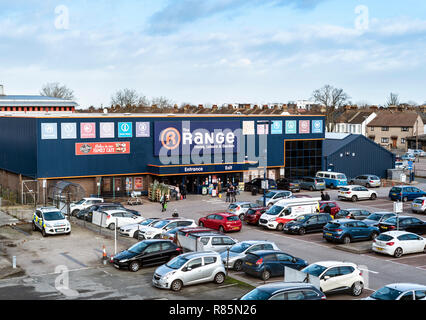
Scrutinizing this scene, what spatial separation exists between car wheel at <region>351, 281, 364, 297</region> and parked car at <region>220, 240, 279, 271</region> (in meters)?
5.36

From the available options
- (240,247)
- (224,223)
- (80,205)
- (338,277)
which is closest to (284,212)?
(224,223)

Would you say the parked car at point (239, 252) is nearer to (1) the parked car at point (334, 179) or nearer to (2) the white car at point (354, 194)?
(2) the white car at point (354, 194)

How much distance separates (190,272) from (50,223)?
547 inches

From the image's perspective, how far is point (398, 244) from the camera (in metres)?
27.0

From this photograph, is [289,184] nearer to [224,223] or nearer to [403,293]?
[224,223]

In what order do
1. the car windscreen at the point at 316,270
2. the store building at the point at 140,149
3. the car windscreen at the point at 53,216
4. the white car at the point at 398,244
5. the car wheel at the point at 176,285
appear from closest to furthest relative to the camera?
the car windscreen at the point at 316,270 → the car wheel at the point at 176,285 → the white car at the point at 398,244 → the car windscreen at the point at 53,216 → the store building at the point at 140,149

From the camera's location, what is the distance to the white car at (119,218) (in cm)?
3409

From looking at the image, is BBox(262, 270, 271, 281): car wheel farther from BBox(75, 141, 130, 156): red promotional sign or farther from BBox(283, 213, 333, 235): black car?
BBox(75, 141, 130, 156): red promotional sign

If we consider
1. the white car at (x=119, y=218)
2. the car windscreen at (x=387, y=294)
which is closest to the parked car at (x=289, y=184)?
the white car at (x=119, y=218)

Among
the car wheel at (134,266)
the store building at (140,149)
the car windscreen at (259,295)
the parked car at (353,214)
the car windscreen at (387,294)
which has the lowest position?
the car wheel at (134,266)

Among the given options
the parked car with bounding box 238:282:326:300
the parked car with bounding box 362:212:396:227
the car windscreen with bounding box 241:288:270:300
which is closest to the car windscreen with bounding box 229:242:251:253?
the parked car with bounding box 238:282:326:300

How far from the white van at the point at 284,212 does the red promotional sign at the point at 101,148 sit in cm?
1816

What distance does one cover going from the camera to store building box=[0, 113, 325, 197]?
45.8 meters
